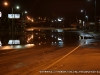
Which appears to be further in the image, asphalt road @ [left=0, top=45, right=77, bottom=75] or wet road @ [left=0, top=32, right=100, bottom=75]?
wet road @ [left=0, top=32, right=100, bottom=75]

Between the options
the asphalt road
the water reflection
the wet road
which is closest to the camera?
the asphalt road

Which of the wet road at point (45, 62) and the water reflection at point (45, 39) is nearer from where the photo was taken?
the wet road at point (45, 62)

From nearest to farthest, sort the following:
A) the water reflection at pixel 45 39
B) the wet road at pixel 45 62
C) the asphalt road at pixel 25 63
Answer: the asphalt road at pixel 25 63, the wet road at pixel 45 62, the water reflection at pixel 45 39

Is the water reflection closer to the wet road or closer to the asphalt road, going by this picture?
the wet road

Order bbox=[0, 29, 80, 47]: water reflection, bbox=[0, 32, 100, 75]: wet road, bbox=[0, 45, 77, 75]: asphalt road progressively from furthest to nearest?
bbox=[0, 29, 80, 47]: water reflection, bbox=[0, 32, 100, 75]: wet road, bbox=[0, 45, 77, 75]: asphalt road

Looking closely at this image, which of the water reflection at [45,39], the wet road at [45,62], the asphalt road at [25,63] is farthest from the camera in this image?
the water reflection at [45,39]

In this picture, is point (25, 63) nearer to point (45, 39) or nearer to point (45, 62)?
point (45, 62)

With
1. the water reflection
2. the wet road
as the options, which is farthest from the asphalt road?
the water reflection

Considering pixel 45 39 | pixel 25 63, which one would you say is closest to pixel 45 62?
pixel 25 63

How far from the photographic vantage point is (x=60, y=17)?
197 meters

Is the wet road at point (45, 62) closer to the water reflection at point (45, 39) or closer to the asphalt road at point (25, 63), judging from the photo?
the asphalt road at point (25, 63)

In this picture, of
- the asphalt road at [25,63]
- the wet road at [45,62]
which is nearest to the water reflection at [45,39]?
the wet road at [45,62]

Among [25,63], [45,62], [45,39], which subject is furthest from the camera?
[45,39]

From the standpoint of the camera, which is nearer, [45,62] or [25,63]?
[25,63]
